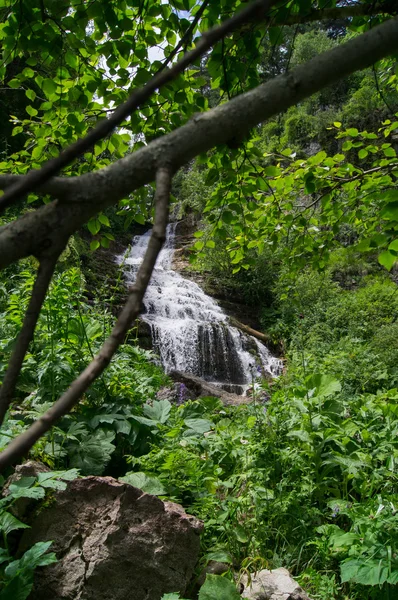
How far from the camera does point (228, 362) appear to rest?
35.8 feet

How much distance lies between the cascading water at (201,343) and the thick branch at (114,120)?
9417 millimetres

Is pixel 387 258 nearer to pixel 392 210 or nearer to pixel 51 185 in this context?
pixel 392 210

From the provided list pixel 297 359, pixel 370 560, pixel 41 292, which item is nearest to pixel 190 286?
pixel 297 359

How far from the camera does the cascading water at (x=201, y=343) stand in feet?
34.6

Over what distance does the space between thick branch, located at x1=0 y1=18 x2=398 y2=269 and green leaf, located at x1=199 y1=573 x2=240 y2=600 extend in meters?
1.71

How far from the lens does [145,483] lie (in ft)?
7.87

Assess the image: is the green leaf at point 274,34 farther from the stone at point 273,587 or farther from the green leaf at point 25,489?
the stone at point 273,587

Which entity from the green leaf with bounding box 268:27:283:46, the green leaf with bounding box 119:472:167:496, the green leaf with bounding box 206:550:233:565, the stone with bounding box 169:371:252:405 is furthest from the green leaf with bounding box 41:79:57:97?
the stone with bounding box 169:371:252:405

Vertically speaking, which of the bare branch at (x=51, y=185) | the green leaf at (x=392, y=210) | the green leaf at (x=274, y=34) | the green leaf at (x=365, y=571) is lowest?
the green leaf at (x=365, y=571)

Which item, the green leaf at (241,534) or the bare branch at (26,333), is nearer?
the bare branch at (26,333)

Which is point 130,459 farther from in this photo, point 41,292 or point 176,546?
point 41,292

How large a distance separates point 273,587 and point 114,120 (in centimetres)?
224

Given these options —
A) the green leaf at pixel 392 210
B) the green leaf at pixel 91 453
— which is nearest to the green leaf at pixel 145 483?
the green leaf at pixel 91 453

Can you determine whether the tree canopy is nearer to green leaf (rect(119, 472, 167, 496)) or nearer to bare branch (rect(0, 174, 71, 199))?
bare branch (rect(0, 174, 71, 199))
